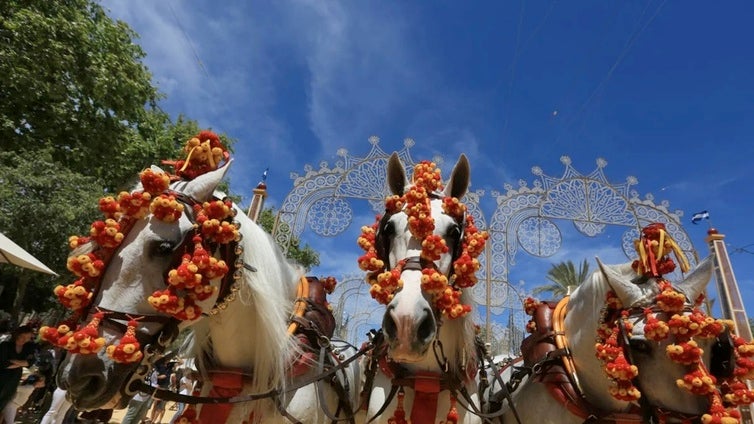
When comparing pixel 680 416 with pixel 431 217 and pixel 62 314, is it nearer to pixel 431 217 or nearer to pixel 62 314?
pixel 431 217

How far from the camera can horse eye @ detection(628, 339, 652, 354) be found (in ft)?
7.97

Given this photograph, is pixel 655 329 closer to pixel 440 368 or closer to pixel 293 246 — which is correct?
pixel 440 368

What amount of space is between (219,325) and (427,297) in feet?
3.90

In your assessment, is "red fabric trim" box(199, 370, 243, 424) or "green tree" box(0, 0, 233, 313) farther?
"green tree" box(0, 0, 233, 313)

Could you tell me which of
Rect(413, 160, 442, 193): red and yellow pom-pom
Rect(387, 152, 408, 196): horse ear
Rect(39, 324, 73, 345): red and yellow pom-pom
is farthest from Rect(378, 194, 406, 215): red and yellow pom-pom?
Rect(39, 324, 73, 345): red and yellow pom-pom

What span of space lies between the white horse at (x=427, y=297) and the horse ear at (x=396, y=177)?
15 cm

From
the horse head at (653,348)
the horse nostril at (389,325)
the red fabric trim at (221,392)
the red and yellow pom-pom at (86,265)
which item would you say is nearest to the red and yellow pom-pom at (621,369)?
the horse head at (653,348)

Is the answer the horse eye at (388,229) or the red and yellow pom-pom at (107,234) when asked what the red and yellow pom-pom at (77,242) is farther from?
the horse eye at (388,229)

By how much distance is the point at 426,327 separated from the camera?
200cm

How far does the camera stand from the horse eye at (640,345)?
2430 millimetres

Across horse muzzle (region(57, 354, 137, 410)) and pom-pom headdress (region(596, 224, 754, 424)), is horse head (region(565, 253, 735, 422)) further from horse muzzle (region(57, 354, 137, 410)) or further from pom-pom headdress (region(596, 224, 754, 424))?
horse muzzle (region(57, 354, 137, 410))

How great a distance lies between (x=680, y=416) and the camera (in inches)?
90.1

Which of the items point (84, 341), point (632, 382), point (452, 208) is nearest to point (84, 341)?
point (84, 341)

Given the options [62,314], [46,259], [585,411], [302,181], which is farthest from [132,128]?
[585,411]
